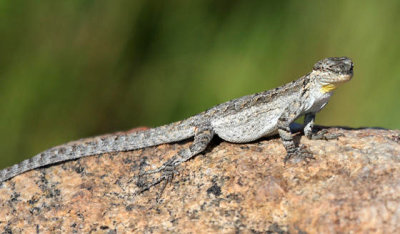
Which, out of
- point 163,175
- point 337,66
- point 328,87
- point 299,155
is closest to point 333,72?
point 337,66

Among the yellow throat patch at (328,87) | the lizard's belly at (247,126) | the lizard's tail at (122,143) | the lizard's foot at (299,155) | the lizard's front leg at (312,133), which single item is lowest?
the lizard's foot at (299,155)

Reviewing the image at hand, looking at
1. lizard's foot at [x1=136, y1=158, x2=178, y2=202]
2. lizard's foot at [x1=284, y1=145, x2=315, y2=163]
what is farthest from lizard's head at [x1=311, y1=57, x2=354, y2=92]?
lizard's foot at [x1=136, y1=158, x2=178, y2=202]

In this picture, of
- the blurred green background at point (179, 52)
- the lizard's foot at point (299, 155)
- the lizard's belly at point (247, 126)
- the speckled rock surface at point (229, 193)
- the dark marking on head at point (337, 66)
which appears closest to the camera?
the speckled rock surface at point (229, 193)

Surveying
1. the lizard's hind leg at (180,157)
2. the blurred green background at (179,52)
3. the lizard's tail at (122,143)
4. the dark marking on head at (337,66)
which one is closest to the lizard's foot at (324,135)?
the dark marking on head at (337,66)

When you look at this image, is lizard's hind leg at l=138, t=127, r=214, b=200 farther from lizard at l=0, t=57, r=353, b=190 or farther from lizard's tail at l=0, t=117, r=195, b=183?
lizard's tail at l=0, t=117, r=195, b=183

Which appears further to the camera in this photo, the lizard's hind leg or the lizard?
the lizard

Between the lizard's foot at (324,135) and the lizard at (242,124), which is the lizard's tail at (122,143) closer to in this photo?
the lizard at (242,124)

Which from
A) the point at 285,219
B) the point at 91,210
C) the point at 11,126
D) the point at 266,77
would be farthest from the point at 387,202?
the point at 11,126

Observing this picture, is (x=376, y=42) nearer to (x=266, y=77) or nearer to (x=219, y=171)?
(x=266, y=77)
